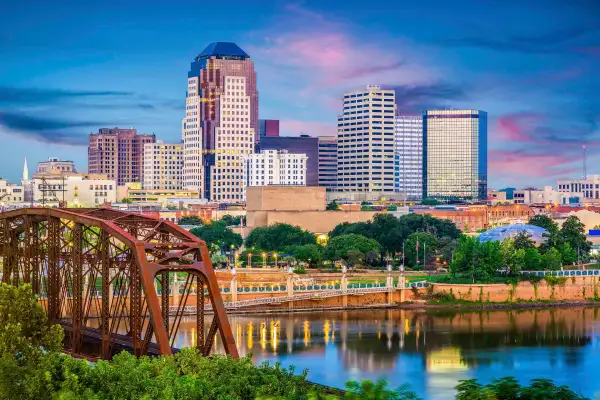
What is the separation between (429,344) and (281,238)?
177 ft

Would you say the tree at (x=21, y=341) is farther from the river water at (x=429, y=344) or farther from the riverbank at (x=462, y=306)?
the riverbank at (x=462, y=306)

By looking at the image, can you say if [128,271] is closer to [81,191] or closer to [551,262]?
[551,262]

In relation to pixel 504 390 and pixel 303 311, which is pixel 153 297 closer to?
pixel 504 390

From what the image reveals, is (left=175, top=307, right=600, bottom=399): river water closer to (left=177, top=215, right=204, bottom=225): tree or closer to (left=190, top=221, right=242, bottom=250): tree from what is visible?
(left=190, top=221, right=242, bottom=250): tree

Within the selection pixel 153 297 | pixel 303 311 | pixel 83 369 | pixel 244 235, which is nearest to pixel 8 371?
pixel 83 369

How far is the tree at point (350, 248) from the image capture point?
106 metres

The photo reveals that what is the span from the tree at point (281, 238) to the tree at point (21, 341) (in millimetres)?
78631

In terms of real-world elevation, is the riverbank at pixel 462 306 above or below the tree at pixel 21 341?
below

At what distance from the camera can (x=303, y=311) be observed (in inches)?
3233

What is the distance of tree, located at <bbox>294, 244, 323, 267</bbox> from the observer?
4176 inches

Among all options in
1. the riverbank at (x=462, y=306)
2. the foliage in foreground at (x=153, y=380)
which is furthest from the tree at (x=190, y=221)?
the foliage in foreground at (x=153, y=380)

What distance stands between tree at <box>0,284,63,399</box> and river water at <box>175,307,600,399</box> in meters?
18.0

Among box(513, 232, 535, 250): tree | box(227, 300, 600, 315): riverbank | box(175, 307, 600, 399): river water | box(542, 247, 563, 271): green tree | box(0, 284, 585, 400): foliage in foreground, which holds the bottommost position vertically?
box(175, 307, 600, 399): river water

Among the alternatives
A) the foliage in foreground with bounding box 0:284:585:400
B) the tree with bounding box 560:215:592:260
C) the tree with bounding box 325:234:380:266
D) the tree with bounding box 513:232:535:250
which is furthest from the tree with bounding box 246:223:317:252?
the foliage in foreground with bounding box 0:284:585:400
